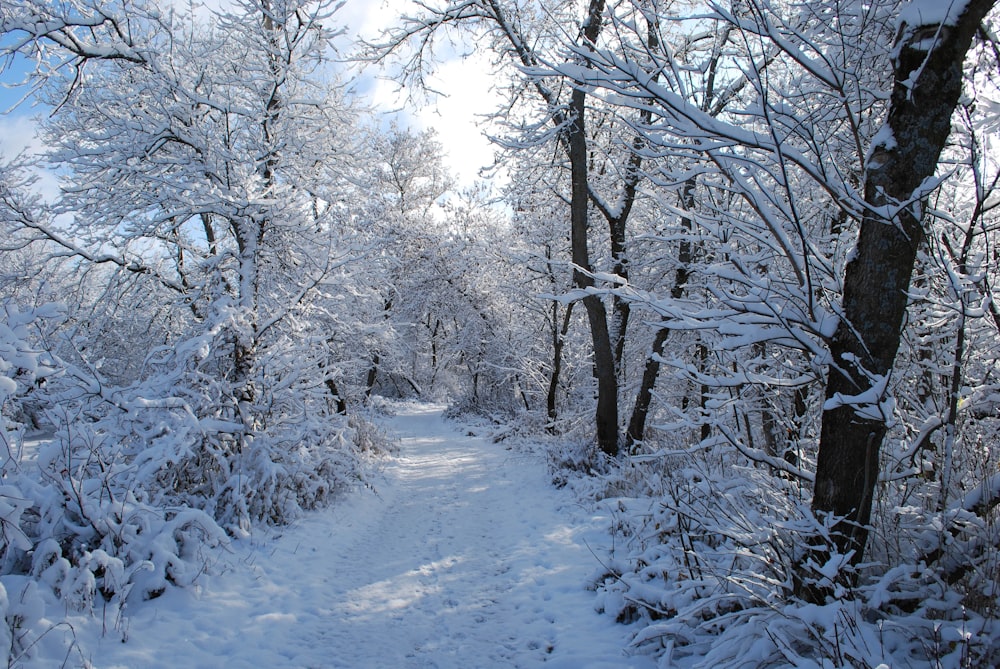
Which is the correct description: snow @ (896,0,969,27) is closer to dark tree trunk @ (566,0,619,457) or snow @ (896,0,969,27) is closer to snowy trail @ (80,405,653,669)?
snowy trail @ (80,405,653,669)

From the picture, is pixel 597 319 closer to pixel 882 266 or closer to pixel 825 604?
pixel 882 266

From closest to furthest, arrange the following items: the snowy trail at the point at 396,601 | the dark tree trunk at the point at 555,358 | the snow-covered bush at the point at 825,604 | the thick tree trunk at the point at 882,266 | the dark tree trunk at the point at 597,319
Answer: the snow-covered bush at the point at 825,604 → the thick tree trunk at the point at 882,266 → the snowy trail at the point at 396,601 → the dark tree trunk at the point at 597,319 → the dark tree trunk at the point at 555,358

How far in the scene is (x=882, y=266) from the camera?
2543 millimetres

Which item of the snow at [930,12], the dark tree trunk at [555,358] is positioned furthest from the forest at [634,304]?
the dark tree trunk at [555,358]

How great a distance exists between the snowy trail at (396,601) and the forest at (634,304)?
37 cm

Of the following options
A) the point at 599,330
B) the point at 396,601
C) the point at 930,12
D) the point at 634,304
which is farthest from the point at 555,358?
the point at 930,12

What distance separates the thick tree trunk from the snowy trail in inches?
69.6

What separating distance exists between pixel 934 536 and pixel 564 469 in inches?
249

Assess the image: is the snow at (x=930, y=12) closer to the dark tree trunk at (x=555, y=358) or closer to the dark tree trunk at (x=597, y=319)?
the dark tree trunk at (x=597, y=319)

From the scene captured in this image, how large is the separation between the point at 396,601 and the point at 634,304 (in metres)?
3.58

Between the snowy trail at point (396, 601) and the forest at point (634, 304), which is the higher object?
the forest at point (634, 304)

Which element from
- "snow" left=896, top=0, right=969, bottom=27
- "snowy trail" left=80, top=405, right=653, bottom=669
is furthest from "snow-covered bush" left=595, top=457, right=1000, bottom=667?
"snow" left=896, top=0, right=969, bottom=27

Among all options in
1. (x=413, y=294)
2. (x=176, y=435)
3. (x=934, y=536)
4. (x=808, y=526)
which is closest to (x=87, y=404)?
(x=176, y=435)

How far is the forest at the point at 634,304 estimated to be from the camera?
246cm
